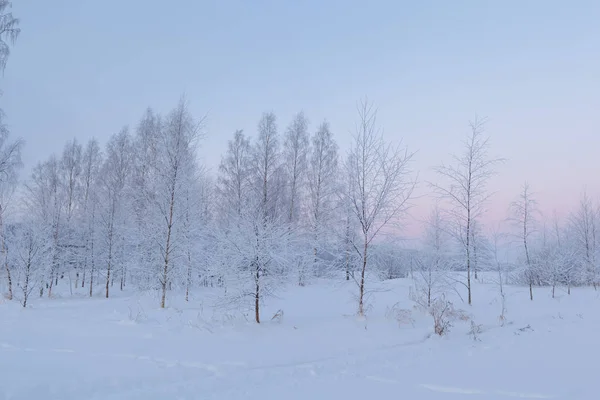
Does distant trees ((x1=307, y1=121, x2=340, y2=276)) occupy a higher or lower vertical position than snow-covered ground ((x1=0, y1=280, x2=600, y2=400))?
higher

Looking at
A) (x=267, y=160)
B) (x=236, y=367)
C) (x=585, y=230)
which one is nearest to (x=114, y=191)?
(x=267, y=160)

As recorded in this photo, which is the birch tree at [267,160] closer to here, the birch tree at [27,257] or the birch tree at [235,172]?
the birch tree at [235,172]

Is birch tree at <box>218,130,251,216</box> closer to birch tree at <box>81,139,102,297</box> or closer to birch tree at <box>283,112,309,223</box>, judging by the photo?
birch tree at <box>283,112,309,223</box>

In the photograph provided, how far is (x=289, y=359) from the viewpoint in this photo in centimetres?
524

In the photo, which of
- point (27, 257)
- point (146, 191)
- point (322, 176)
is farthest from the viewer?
point (322, 176)

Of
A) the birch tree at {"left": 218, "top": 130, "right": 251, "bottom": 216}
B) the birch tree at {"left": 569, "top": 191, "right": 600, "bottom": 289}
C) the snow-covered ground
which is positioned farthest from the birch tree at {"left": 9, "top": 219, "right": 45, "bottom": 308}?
the birch tree at {"left": 569, "top": 191, "right": 600, "bottom": 289}

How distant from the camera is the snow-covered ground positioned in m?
3.90

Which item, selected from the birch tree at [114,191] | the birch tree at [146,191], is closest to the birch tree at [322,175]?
the birch tree at [146,191]

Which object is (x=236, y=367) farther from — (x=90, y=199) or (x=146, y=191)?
(x=90, y=199)

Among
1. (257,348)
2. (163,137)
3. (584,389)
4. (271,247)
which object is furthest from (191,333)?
(163,137)

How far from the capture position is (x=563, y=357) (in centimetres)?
545

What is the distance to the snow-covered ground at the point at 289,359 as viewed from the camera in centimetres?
390

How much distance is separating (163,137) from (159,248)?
385 cm

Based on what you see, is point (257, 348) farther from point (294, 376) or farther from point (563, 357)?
point (563, 357)
